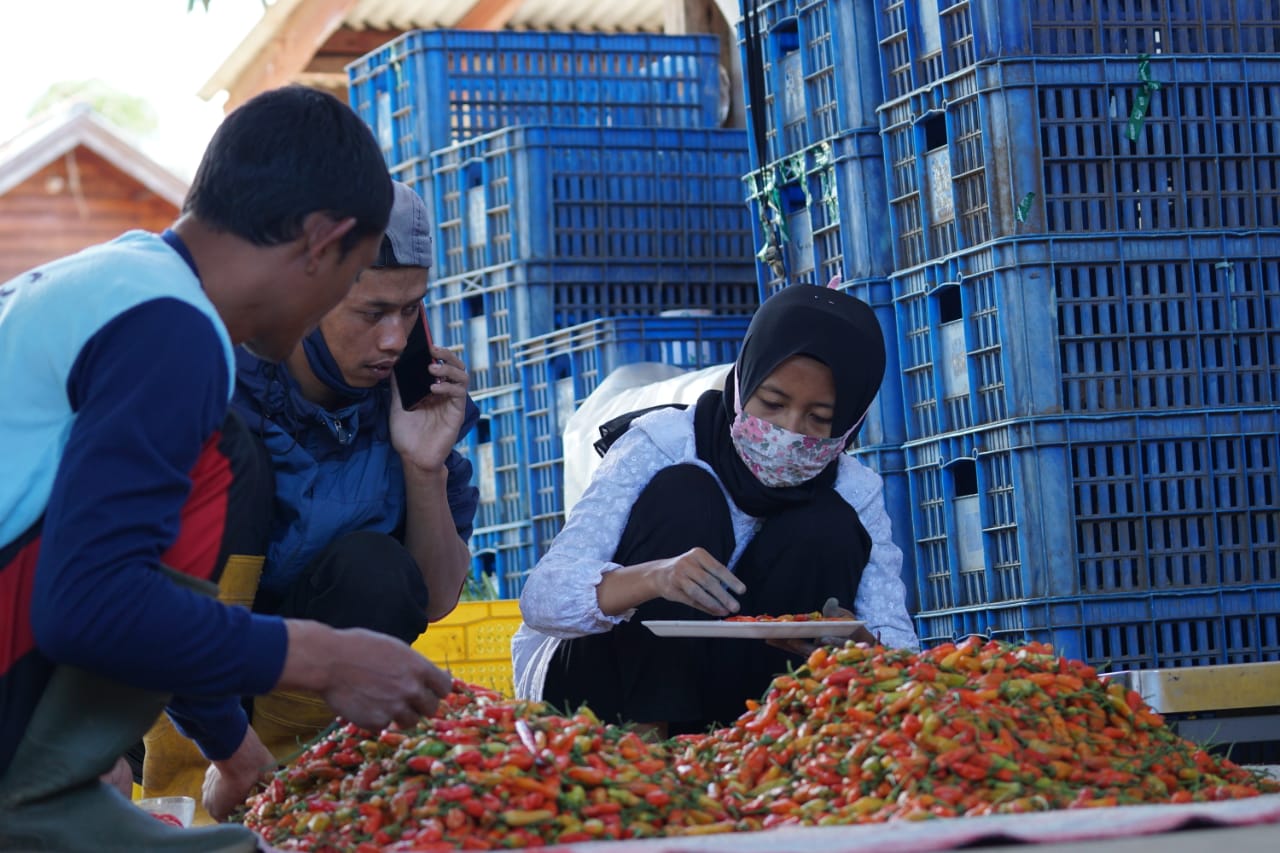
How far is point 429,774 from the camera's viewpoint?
2105mm

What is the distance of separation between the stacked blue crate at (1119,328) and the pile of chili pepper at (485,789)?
1.46 meters

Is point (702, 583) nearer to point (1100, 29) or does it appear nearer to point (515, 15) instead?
point (1100, 29)

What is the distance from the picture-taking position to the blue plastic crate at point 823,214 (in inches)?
158

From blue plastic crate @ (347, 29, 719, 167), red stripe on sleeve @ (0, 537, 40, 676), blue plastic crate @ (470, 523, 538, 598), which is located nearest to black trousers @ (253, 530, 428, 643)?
red stripe on sleeve @ (0, 537, 40, 676)

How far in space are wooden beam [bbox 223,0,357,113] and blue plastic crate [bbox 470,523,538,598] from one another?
360 centimetres

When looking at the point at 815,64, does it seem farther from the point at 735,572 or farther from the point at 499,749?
the point at 499,749

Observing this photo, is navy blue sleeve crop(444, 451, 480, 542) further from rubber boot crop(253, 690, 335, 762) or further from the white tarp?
the white tarp

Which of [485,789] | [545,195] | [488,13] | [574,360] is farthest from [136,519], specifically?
[488,13]

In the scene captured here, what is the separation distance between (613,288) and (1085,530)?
2.10 metres

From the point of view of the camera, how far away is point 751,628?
271 centimetres

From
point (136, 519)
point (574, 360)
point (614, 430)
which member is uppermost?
point (574, 360)

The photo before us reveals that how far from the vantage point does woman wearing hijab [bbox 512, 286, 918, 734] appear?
3.08 metres

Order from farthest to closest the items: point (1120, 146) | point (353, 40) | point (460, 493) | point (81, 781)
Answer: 1. point (353, 40)
2. point (1120, 146)
3. point (460, 493)
4. point (81, 781)

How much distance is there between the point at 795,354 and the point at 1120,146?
92 cm
